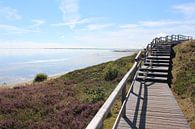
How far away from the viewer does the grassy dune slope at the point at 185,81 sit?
565 inches

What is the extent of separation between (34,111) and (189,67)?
13993 mm

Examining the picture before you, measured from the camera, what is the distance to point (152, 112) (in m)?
10.1

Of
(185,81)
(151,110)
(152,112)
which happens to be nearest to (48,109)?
(151,110)

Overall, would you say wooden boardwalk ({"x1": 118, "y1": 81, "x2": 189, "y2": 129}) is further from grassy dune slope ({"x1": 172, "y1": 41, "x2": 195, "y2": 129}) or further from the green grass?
the green grass

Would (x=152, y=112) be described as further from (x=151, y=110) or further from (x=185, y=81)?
(x=185, y=81)

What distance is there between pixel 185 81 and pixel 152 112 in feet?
37.4

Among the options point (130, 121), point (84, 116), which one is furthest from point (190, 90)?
point (130, 121)

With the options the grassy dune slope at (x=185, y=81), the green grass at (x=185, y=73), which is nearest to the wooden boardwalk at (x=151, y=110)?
the grassy dune slope at (x=185, y=81)

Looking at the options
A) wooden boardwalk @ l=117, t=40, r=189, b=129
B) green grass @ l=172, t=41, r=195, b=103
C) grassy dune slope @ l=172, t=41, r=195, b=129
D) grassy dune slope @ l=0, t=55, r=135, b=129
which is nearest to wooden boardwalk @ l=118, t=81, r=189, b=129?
wooden boardwalk @ l=117, t=40, r=189, b=129

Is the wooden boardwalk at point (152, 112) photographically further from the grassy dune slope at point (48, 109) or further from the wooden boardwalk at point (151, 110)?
the grassy dune slope at point (48, 109)

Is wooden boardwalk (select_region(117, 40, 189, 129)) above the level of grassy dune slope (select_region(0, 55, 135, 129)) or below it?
above

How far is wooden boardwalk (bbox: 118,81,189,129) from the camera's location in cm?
869

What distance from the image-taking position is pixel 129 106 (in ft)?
35.4

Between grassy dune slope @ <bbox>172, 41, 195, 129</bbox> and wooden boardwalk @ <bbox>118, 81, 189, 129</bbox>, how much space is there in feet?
4.24
